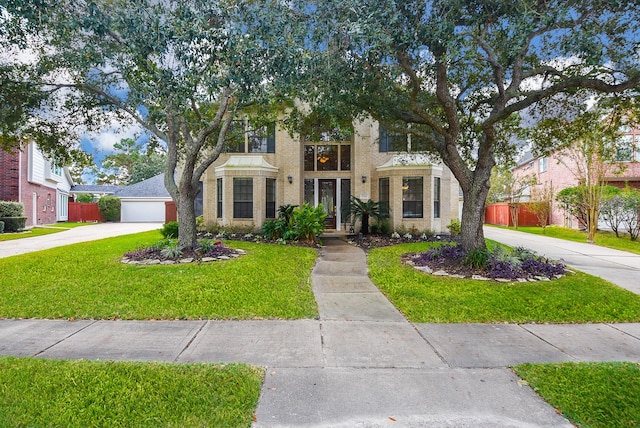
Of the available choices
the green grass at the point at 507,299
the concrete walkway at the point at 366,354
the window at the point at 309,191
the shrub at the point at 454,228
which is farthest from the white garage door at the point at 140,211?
the green grass at the point at 507,299

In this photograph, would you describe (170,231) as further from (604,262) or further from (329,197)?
(604,262)

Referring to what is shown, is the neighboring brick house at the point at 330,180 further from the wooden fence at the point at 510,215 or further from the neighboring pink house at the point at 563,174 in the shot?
the wooden fence at the point at 510,215

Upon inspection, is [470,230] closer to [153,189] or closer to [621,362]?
[621,362]

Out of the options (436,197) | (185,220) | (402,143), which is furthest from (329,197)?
(185,220)

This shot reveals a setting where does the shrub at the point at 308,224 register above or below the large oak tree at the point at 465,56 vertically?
below

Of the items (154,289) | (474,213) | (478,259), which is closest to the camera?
(154,289)

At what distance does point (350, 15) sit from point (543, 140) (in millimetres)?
7234

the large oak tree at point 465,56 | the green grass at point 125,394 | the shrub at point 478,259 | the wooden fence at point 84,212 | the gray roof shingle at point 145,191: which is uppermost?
the large oak tree at point 465,56

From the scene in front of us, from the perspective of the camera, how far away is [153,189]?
3231 cm

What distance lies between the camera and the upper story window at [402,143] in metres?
11.5

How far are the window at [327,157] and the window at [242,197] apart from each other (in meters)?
2.93

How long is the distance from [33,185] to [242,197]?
57.5 ft

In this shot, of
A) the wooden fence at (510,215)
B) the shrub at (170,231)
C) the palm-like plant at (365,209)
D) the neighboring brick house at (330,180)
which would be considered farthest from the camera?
the wooden fence at (510,215)

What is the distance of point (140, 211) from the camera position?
103 ft
